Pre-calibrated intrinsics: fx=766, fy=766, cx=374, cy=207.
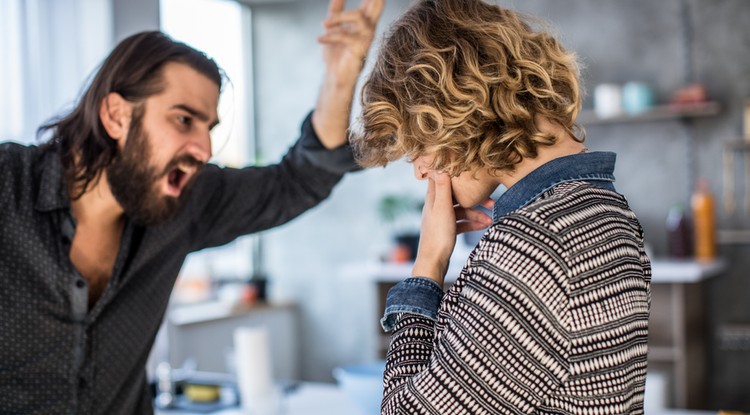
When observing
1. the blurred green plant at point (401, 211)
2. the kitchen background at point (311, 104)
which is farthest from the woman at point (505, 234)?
the blurred green plant at point (401, 211)

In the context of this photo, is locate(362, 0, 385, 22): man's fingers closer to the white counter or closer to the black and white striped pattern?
the black and white striped pattern

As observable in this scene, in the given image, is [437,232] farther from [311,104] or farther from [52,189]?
[311,104]

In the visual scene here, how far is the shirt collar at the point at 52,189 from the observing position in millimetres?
1437

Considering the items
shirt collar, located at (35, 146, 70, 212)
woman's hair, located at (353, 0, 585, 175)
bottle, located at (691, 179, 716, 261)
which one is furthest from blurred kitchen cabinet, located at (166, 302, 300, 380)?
woman's hair, located at (353, 0, 585, 175)

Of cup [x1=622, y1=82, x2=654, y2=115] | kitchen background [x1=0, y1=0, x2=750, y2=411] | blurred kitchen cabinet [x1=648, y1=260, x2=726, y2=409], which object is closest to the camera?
kitchen background [x1=0, y1=0, x2=750, y2=411]

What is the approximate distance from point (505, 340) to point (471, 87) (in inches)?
12.3

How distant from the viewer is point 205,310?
190 inches

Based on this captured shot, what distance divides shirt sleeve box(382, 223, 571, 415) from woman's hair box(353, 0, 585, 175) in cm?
15

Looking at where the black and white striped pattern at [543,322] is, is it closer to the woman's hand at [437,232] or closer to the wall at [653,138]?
the woman's hand at [437,232]

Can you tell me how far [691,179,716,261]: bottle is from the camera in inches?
157

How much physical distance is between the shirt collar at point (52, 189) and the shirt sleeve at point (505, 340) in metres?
0.89

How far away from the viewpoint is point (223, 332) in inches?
187

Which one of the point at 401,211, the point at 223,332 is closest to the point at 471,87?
the point at 401,211

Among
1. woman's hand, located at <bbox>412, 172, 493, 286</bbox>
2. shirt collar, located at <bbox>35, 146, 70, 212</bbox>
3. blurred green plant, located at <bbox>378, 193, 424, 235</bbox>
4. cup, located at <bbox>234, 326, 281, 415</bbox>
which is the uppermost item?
blurred green plant, located at <bbox>378, 193, 424, 235</bbox>
